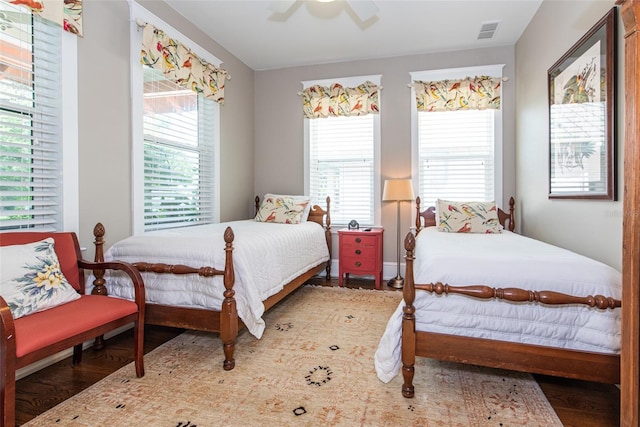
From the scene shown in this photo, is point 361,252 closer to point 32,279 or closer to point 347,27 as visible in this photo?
point 347,27

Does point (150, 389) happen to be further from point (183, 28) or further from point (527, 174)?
point (527, 174)

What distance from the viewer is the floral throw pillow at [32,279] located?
5.10ft

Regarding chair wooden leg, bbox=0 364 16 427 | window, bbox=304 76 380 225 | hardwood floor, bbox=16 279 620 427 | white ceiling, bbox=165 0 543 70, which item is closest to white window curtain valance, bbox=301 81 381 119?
window, bbox=304 76 380 225

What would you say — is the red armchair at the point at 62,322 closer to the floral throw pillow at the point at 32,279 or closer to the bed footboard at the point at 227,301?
the floral throw pillow at the point at 32,279

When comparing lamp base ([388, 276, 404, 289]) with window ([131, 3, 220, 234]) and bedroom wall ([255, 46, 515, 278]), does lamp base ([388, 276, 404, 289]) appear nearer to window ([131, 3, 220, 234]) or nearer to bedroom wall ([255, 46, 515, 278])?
bedroom wall ([255, 46, 515, 278])

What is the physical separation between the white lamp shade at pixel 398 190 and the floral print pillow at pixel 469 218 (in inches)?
17.7

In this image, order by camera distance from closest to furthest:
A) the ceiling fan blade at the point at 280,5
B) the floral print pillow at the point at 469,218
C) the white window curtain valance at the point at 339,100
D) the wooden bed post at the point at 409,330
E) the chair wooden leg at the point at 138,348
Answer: the wooden bed post at the point at 409,330 < the chair wooden leg at the point at 138,348 < the ceiling fan blade at the point at 280,5 < the floral print pillow at the point at 469,218 < the white window curtain valance at the point at 339,100

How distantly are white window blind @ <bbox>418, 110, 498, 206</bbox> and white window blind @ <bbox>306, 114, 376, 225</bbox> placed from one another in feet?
2.09

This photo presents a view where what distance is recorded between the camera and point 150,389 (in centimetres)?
180

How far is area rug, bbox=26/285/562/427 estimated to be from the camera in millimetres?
1567

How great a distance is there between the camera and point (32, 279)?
165 cm

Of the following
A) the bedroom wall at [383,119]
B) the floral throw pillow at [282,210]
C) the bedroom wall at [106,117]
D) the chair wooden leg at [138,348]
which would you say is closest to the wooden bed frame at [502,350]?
the chair wooden leg at [138,348]

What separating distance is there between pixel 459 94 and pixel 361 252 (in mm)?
2138

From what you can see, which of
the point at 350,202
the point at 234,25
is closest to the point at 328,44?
the point at 234,25
